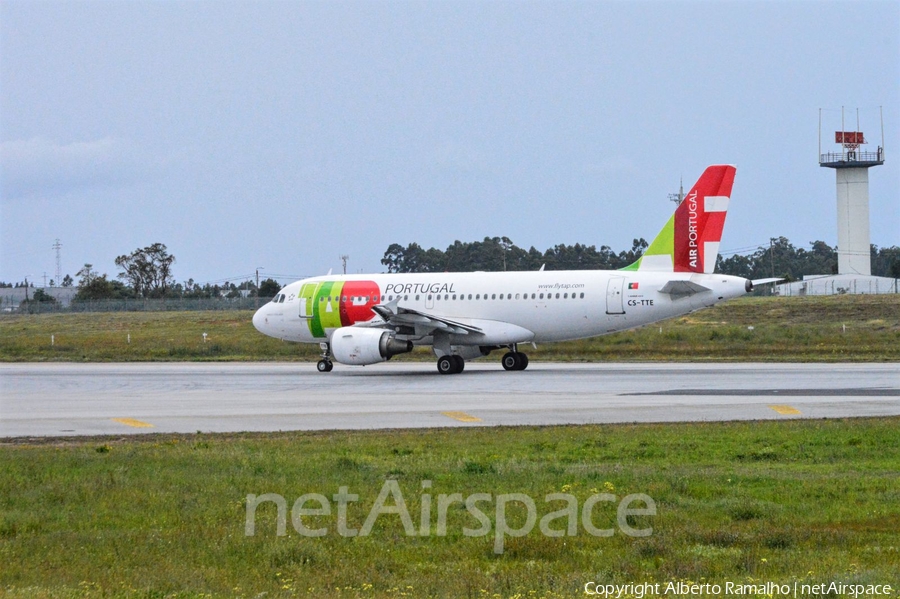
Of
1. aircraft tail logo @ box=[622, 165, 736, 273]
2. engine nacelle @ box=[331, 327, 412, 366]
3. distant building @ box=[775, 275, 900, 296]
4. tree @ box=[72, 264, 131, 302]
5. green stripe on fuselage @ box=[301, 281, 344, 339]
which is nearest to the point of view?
engine nacelle @ box=[331, 327, 412, 366]

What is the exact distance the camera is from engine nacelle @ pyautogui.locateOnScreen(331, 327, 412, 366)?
3062 cm

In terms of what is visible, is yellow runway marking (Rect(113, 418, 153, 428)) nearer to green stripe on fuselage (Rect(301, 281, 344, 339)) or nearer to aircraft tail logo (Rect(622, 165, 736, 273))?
green stripe on fuselage (Rect(301, 281, 344, 339))

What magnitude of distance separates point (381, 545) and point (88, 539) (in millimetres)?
2415

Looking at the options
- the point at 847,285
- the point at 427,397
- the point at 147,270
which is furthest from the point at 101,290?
the point at 427,397

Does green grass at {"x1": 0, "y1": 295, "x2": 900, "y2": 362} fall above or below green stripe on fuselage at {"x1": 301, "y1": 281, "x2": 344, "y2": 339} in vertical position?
below

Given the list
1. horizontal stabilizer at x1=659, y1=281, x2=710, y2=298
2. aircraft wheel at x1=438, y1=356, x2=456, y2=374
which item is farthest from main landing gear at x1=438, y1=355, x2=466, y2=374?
horizontal stabilizer at x1=659, y1=281, x2=710, y2=298

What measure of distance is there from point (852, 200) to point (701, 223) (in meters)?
62.8

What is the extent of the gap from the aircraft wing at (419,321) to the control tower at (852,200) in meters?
62.6

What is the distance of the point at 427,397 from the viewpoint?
76.9 feet

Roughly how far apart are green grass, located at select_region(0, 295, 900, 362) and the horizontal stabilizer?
7.49 meters

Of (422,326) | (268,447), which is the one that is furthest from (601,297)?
(268,447)

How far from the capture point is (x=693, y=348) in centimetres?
4359

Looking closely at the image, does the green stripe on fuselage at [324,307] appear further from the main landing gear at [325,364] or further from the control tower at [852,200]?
the control tower at [852,200]

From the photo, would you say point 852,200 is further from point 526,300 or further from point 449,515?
point 449,515
